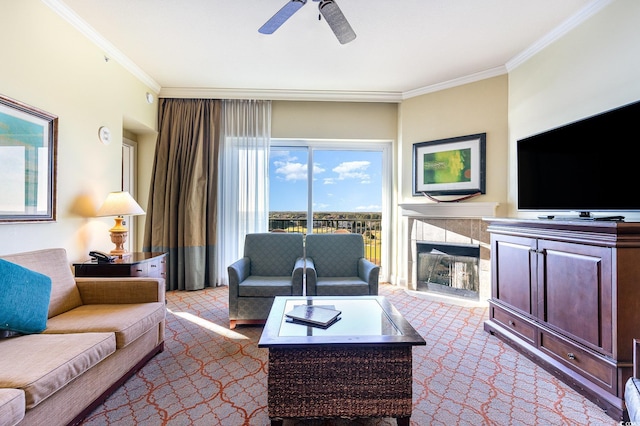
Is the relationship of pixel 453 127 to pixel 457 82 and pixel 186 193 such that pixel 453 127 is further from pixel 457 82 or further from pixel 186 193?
pixel 186 193

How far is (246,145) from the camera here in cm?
418

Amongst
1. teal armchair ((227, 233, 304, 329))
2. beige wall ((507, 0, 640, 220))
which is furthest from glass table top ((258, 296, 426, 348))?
beige wall ((507, 0, 640, 220))

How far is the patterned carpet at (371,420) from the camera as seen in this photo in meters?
1.58

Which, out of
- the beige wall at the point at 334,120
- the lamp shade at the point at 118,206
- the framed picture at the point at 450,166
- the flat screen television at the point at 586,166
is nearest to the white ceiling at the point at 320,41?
the beige wall at the point at 334,120

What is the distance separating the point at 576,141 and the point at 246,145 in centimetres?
359

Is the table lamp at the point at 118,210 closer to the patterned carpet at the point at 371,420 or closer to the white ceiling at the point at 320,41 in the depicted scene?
the patterned carpet at the point at 371,420

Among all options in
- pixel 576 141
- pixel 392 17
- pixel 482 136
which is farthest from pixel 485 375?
pixel 392 17

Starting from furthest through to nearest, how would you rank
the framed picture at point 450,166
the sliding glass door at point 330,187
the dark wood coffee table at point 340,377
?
the sliding glass door at point 330,187 → the framed picture at point 450,166 → the dark wood coffee table at point 340,377

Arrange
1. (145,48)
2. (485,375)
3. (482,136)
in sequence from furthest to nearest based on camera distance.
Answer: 1. (482,136)
2. (145,48)
3. (485,375)

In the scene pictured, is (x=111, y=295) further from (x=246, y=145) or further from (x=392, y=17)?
(x=392, y=17)

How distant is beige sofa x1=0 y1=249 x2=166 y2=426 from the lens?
3.95ft

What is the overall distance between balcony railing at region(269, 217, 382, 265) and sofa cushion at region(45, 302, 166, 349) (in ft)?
8.14

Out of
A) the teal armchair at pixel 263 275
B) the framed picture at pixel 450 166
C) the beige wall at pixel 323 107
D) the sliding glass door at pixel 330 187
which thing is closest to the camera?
the beige wall at pixel 323 107

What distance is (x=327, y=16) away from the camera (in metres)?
2.03
